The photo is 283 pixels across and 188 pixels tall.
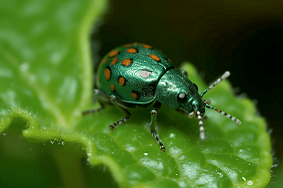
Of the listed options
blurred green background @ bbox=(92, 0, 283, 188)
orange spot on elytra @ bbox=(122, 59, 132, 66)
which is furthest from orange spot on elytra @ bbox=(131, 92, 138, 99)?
blurred green background @ bbox=(92, 0, 283, 188)

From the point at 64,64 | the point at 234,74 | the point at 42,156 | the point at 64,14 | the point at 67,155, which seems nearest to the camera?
the point at 67,155

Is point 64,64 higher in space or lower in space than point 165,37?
lower

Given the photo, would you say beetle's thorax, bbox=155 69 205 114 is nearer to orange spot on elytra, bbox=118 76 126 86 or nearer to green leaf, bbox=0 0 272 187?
green leaf, bbox=0 0 272 187

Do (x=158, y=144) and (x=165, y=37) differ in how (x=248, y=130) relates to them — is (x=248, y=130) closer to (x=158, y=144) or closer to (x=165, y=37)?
(x=158, y=144)

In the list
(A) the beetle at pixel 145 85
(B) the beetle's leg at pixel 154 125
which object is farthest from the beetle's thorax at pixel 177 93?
(B) the beetle's leg at pixel 154 125

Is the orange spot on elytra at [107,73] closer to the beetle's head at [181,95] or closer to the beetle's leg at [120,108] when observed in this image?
the beetle's leg at [120,108]

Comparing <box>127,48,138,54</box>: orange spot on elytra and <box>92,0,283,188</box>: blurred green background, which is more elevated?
<box>92,0,283,188</box>: blurred green background

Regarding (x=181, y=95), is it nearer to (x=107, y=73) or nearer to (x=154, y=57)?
(x=154, y=57)

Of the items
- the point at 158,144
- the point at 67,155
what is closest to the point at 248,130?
the point at 158,144
